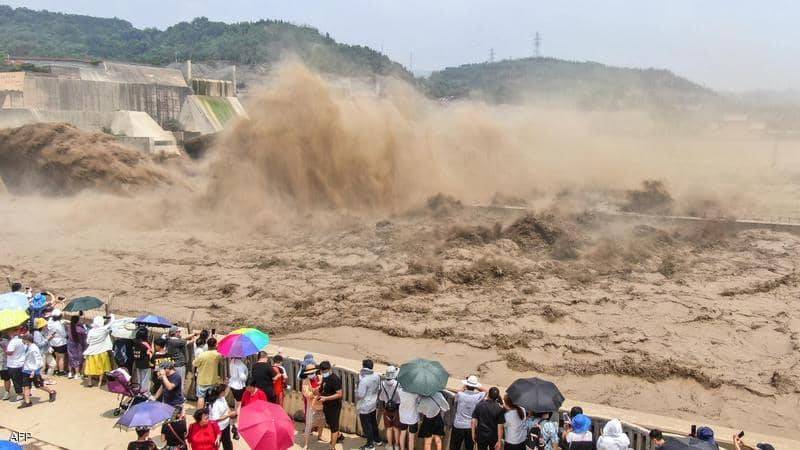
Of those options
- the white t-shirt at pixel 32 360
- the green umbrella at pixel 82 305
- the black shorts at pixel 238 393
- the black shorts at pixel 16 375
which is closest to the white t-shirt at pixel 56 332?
the green umbrella at pixel 82 305

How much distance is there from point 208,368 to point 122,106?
45.5m

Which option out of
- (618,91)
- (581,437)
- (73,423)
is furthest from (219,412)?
(618,91)

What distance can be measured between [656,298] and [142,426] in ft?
41.2

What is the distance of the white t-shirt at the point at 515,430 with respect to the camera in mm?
6199

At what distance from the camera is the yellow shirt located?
7.62m

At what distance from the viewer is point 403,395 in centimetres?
667

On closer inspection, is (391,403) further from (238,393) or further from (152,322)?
(152,322)

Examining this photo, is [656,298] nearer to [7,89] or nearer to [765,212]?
[765,212]

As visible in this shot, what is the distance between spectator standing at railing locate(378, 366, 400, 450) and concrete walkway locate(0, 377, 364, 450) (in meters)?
0.72

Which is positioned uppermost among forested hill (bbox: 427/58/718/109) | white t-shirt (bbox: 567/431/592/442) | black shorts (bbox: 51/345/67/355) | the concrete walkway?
forested hill (bbox: 427/58/718/109)

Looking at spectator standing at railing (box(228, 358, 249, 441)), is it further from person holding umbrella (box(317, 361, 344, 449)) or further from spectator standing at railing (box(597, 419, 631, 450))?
spectator standing at railing (box(597, 419, 631, 450))

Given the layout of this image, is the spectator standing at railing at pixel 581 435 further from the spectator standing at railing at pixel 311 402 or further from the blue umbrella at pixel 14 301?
the blue umbrella at pixel 14 301

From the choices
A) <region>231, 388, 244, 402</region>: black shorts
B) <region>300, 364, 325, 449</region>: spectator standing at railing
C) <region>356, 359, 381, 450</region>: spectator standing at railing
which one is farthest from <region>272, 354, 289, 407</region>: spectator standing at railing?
<region>356, 359, 381, 450</region>: spectator standing at railing

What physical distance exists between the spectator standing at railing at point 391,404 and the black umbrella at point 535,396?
1317mm
